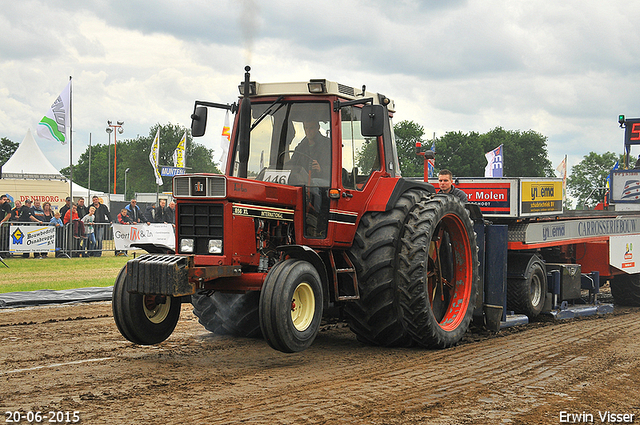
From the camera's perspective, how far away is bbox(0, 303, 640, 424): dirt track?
462 centimetres

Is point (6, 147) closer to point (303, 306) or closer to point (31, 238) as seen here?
point (31, 238)

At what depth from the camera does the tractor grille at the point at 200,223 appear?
6.02 metres

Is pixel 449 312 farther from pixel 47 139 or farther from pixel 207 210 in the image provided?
pixel 47 139

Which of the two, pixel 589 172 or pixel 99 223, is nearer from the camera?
pixel 99 223

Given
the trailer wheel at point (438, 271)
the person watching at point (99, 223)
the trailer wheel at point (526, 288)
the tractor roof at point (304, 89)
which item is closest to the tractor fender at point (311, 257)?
the trailer wheel at point (438, 271)

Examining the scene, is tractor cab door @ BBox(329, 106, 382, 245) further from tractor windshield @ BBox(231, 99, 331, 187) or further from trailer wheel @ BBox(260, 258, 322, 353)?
trailer wheel @ BBox(260, 258, 322, 353)

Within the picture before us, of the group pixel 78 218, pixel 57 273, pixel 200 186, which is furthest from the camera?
pixel 78 218

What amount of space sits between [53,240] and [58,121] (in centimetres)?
359

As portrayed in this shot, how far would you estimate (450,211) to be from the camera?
7.62 metres

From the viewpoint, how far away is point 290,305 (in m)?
5.72

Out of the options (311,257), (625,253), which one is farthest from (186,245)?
(625,253)

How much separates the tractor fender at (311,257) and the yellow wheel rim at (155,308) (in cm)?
131

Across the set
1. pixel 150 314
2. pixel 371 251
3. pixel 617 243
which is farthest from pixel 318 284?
pixel 617 243

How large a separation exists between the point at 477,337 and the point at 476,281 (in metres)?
0.73
